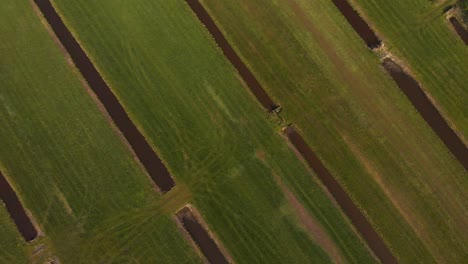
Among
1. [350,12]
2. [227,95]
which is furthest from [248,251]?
[350,12]

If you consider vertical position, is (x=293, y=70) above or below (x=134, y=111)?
below

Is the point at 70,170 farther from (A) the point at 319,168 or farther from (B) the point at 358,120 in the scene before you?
(B) the point at 358,120

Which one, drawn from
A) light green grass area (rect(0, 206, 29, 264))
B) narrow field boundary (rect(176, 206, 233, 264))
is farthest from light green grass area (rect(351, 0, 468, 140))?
light green grass area (rect(0, 206, 29, 264))

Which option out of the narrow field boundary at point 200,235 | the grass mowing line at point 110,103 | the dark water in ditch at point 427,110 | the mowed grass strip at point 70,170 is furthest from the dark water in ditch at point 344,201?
the mowed grass strip at point 70,170

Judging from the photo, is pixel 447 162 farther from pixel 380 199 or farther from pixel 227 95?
pixel 227 95

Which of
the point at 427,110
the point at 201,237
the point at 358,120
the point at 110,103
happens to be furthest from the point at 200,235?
the point at 427,110

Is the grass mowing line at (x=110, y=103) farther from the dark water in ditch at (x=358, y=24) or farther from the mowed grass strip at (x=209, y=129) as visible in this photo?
the dark water in ditch at (x=358, y=24)

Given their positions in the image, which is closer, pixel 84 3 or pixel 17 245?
pixel 17 245
